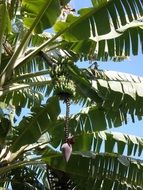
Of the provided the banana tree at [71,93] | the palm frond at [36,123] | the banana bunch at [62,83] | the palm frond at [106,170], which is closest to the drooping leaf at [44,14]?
the banana tree at [71,93]

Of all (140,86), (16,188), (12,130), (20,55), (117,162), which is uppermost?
(20,55)

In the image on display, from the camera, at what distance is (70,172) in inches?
170

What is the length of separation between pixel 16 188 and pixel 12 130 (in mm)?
568

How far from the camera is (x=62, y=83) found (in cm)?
303

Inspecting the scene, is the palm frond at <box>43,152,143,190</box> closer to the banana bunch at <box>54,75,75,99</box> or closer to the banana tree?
the banana tree

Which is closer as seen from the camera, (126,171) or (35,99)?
(126,171)

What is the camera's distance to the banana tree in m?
3.46

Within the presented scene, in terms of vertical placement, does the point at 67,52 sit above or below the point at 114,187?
above

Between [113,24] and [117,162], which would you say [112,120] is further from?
[113,24]

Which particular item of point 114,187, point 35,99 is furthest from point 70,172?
point 35,99

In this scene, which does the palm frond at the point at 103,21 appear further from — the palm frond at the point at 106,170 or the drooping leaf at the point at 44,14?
the palm frond at the point at 106,170

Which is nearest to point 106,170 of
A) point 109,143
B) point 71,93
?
point 109,143

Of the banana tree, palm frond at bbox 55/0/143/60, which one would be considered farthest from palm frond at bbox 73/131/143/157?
palm frond at bbox 55/0/143/60

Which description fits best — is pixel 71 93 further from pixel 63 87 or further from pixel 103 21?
pixel 103 21
